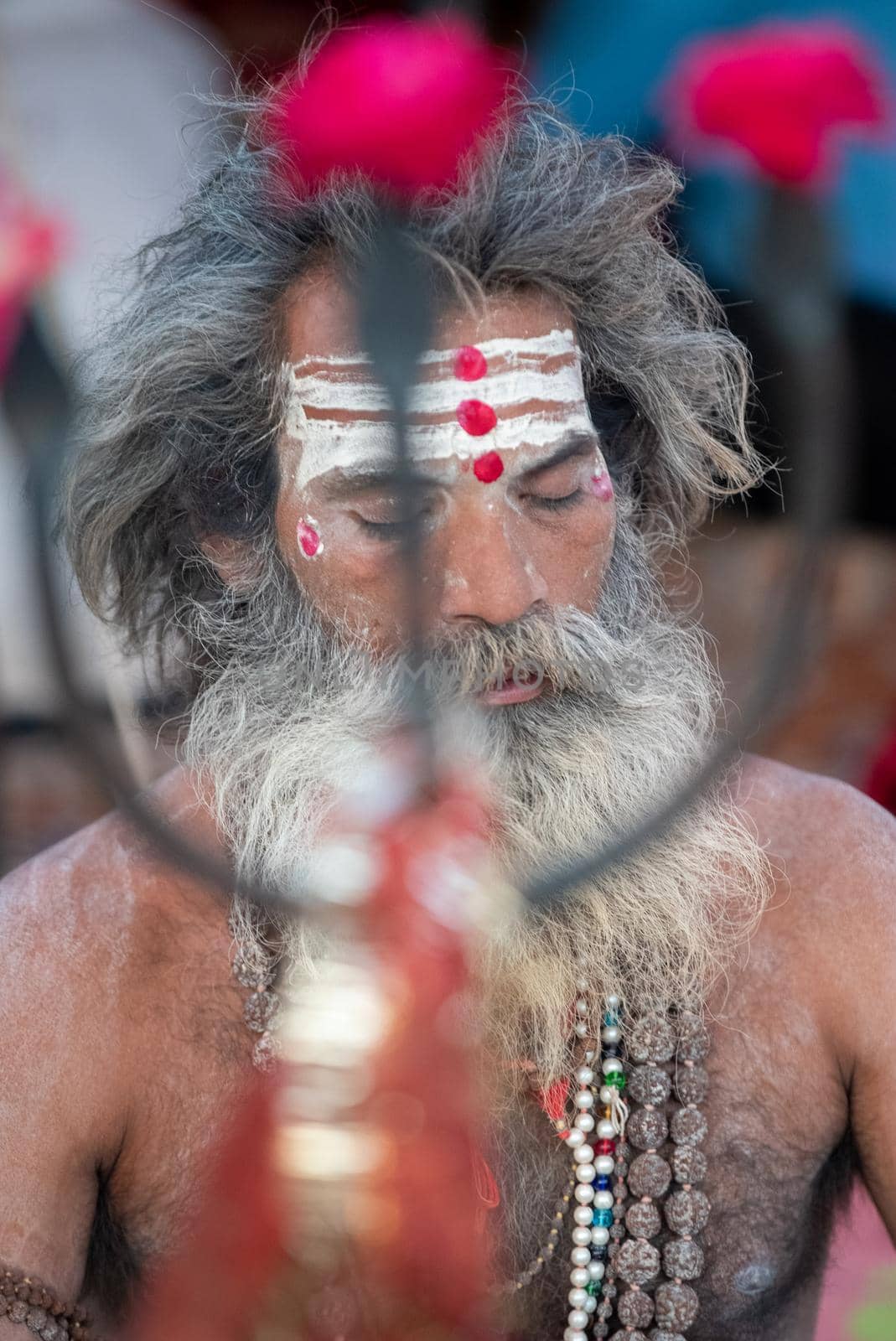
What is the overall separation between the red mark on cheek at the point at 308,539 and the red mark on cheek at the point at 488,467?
236mm

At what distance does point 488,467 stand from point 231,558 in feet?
1.58

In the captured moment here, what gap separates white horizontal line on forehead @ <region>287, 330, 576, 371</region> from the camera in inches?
71.1

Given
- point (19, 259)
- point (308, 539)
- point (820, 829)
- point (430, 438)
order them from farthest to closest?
point (820, 829)
point (308, 539)
point (430, 438)
point (19, 259)

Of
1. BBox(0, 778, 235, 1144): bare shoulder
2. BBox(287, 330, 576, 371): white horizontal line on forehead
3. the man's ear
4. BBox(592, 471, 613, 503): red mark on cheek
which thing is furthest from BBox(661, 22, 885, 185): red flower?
the man's ear

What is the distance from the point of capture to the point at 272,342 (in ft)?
6.37

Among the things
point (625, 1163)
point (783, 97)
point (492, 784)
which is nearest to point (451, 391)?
point (492, 784)

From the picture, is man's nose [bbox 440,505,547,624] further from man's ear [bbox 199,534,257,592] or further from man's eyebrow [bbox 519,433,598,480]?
man's ear [bbox 199,534,257,592]

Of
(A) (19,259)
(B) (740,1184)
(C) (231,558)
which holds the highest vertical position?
(A) (19,259)

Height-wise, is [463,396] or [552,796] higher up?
[463,396]

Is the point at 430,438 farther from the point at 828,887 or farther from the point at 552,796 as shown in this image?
the point at 828,887

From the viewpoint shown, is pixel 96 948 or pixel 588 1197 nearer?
pixel 588 1197

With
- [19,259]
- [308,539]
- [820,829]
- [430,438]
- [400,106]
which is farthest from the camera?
[820,829]

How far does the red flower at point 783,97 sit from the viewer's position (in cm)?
75

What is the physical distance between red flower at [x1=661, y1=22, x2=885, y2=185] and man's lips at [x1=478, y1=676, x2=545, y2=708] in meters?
1.02
